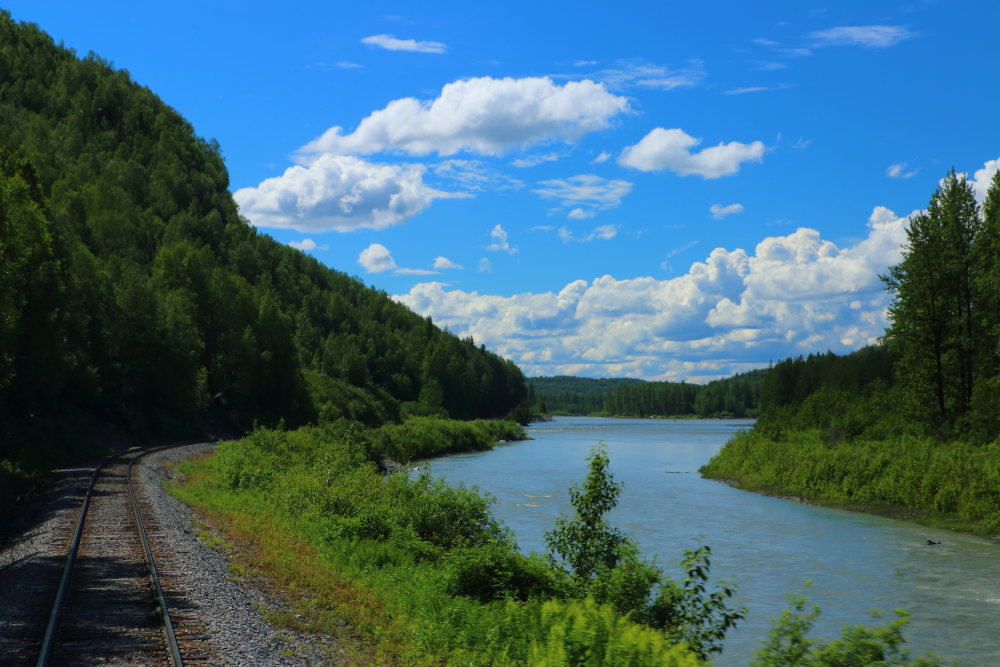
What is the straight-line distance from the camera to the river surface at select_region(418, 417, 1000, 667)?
701 inches

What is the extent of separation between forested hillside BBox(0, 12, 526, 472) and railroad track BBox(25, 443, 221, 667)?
11.0m

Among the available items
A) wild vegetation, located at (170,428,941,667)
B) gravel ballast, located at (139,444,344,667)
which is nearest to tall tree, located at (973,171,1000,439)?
wild vegetation, located at (170,428,941,667)

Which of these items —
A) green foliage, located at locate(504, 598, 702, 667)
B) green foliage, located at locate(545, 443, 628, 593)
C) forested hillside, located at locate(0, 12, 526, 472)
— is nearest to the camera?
green foliage, located at locate(504, 598, 702, 667)

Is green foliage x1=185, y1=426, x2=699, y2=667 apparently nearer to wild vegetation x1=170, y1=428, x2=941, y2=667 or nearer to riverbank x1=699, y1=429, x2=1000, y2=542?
wild vegetation x1=170, y1=428, x2=941, y2=667

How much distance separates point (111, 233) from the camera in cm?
8400

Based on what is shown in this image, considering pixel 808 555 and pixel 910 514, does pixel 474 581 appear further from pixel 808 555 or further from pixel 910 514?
pixel 910 514

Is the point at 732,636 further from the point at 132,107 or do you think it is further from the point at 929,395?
the point at 132,107

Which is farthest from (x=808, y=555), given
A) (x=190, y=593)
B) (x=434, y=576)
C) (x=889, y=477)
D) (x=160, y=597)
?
(x=160, y=597)

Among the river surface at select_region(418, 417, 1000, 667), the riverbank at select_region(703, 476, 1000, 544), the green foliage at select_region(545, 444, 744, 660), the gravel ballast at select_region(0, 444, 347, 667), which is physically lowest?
the river surface at select_region(418, 417, 1000, 667)

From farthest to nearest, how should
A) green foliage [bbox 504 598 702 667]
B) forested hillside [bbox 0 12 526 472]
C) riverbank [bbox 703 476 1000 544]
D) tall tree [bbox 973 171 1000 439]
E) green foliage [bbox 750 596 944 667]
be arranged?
forested hillside [bbox 0 12 526 472], tall tree [bbox 973 171 1000 439], riverbank [bbox 703 476 1000 544], green foliage [bbox 504 598 702 667], green foliage [bbox 750 596 944 667]

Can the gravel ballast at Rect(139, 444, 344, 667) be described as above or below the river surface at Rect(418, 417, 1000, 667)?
above

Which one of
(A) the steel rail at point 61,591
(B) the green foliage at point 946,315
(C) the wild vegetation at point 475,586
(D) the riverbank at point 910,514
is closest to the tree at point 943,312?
(B) the green foliage at point 946,315

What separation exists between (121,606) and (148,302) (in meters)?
54.2

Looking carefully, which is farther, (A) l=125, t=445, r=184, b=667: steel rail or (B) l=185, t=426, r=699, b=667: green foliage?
(A) l=125, t=445, r=184, b=667: steel rail
